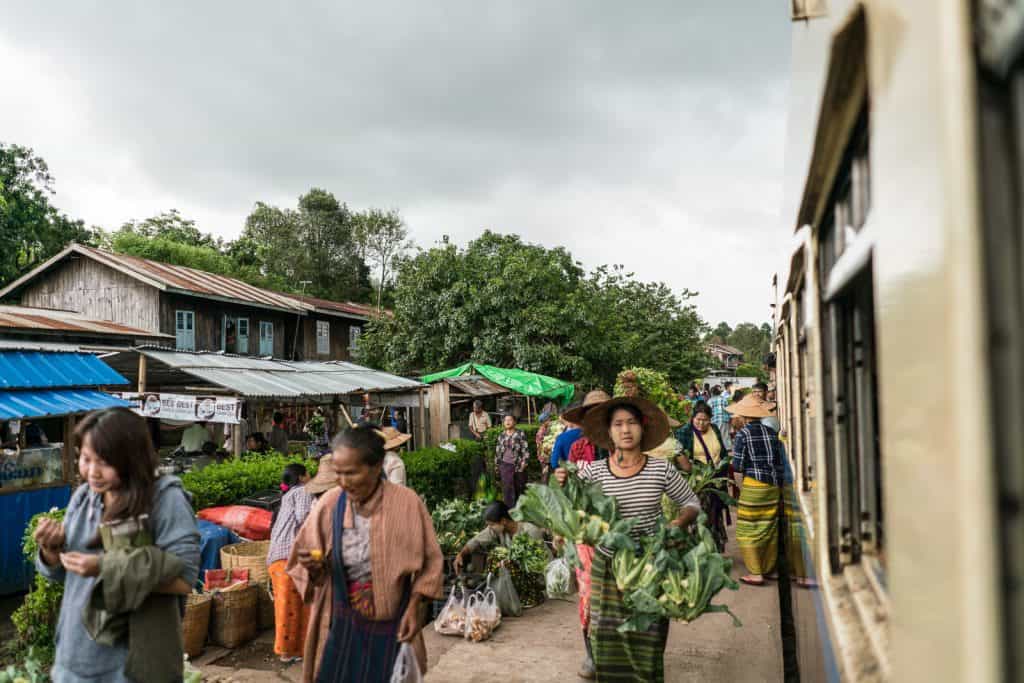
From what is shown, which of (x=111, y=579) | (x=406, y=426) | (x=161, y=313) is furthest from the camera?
(x=161, y=313)

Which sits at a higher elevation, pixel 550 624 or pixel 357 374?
pixel 357 374

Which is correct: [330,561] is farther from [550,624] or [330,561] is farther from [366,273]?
[366,273]

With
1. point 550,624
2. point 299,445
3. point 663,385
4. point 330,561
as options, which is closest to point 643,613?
point 330,561

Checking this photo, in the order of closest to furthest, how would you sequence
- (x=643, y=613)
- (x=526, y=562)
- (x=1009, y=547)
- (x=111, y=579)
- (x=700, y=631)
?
(x=1009, y=547) → (x=111, y=579) → (x=643, y=613) → (x=700, y=631) → (x=526, y=562)

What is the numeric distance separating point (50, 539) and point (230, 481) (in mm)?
4724

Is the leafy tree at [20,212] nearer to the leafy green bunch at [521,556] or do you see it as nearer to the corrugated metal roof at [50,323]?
the corrugated metal roof at [50,323]

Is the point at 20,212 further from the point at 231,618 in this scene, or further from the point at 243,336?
the point at 231,618

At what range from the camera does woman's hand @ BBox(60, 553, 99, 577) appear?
231cm

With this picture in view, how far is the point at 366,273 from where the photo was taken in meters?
42.0

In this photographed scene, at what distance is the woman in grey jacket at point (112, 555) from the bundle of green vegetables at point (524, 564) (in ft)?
12.2

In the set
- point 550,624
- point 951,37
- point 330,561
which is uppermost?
point 951,37

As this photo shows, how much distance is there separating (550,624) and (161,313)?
17.8m

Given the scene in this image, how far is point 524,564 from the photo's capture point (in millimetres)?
6074

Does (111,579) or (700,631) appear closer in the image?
(111,579)
